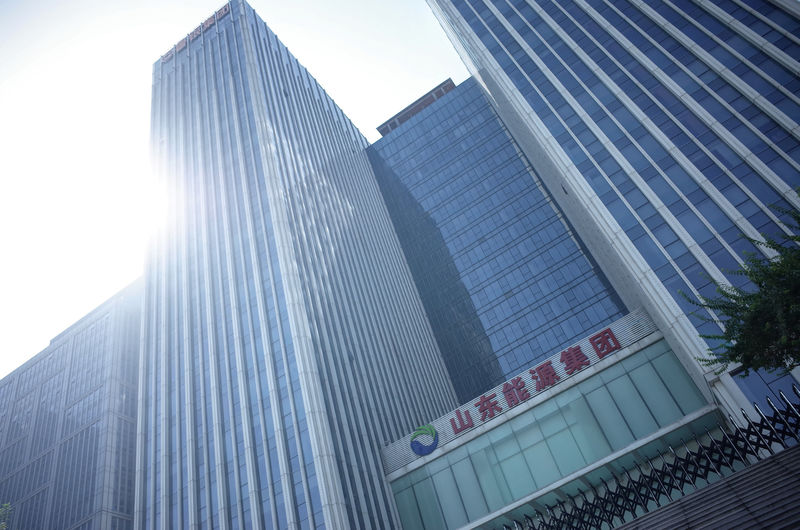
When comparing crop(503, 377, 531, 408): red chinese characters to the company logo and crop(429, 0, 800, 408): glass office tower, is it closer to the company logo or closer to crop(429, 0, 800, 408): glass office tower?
the company logo

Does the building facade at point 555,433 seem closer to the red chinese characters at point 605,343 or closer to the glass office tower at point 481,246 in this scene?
the red chinese characters at point 605,343

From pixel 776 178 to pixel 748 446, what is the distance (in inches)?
918

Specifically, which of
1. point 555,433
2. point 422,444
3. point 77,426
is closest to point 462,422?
point 422,444

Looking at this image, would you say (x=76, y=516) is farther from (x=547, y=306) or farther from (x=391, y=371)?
(x=547, y=306)

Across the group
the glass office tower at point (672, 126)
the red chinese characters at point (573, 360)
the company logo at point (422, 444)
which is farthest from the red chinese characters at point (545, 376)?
the company logo at point (422, 444)

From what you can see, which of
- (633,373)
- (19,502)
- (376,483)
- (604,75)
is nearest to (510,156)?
(604,75)

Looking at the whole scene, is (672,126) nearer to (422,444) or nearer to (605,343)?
(605,343)

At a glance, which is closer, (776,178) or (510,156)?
(776,178)

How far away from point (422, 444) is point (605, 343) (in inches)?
748

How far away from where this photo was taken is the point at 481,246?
89312 mm

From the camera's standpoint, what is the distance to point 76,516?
83.0 m

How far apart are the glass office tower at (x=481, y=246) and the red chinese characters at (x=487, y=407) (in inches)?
1228

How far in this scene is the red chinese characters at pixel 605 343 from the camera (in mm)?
44906

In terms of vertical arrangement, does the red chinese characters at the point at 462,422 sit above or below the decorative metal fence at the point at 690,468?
above
